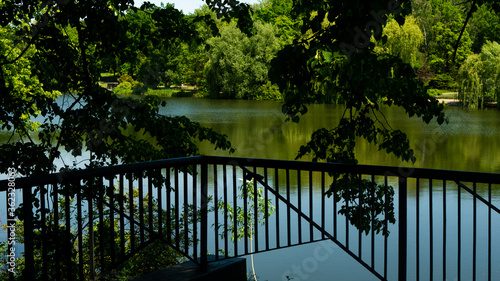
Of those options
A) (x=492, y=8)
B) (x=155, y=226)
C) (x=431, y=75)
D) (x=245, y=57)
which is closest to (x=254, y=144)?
(x=155, y=226)

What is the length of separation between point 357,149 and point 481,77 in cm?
1532

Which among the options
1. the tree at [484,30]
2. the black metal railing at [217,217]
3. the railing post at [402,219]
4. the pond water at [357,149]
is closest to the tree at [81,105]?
the black metal railing at [217,217]

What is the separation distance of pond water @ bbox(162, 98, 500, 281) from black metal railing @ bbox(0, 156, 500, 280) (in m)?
0.32

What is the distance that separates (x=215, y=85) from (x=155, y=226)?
42.0 meters

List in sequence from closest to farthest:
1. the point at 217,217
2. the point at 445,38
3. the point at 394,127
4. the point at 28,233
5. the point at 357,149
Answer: the point at 28,233 < the point at 217,217 < the point at 357,149 < the point at 394,127 < the point at 445,38

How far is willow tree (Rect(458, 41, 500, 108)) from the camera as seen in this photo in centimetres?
3506

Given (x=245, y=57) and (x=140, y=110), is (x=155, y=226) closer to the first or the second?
(x=140, y=110)

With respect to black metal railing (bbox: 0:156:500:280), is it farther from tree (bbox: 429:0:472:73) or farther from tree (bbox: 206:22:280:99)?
tree (bbox: 429:0:472:73)

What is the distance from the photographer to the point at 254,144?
2428cm

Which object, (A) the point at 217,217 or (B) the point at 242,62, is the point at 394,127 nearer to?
(B) the point at 242,62

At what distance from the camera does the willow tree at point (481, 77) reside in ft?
115

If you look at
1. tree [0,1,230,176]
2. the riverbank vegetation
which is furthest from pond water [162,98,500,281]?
tree [0,1,230,176]

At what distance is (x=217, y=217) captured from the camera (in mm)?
4562

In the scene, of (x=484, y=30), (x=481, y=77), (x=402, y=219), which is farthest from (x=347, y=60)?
(x=484, y=30)
